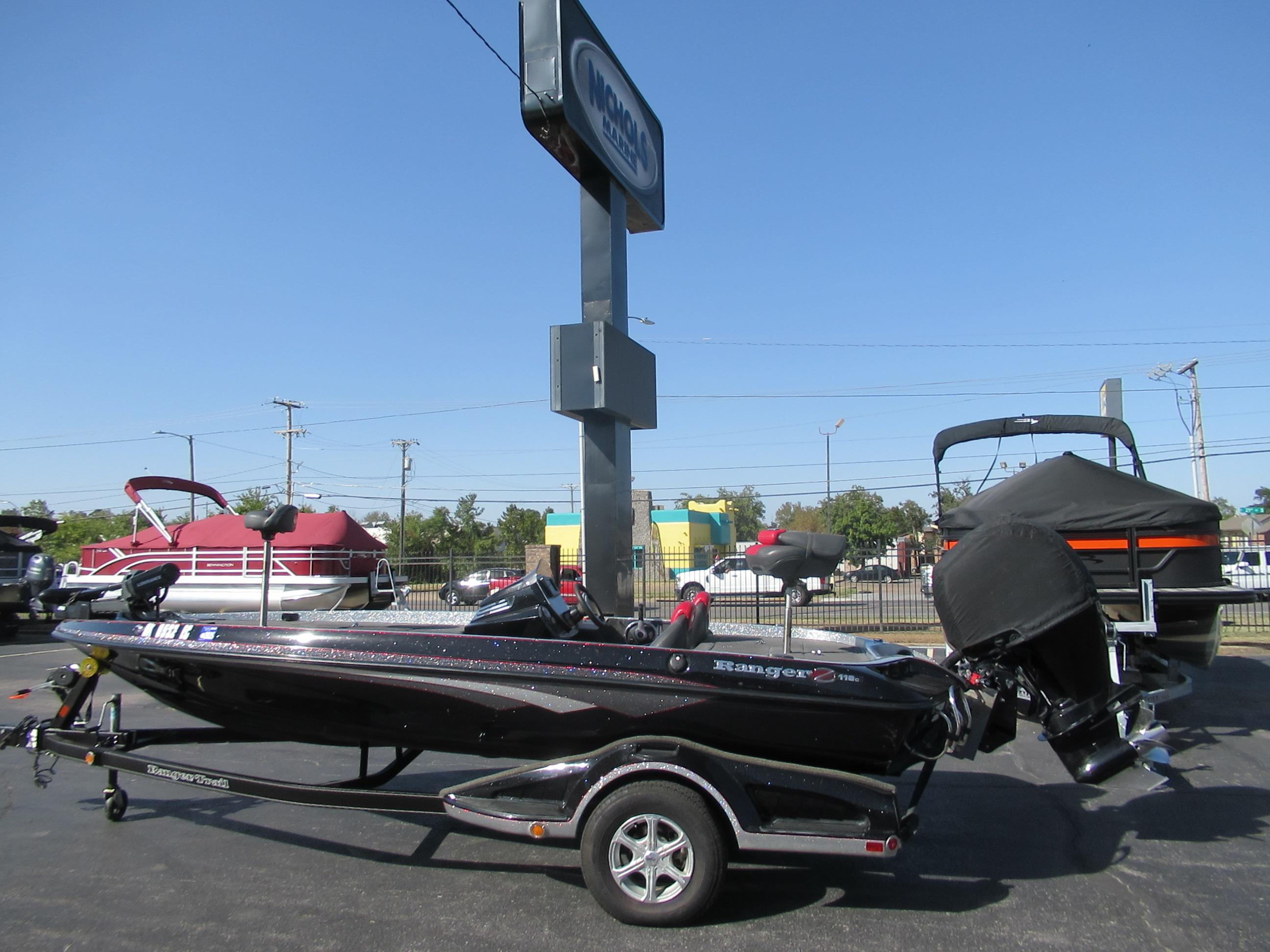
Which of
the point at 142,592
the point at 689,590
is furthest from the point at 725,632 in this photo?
the point at 689,590

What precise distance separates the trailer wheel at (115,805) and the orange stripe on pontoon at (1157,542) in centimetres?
589

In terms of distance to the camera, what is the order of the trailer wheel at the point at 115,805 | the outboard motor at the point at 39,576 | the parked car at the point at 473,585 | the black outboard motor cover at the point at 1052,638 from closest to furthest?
1. the black outboard motor cover at the point at 1052,638
2. the trailer wheel at the point at 115,805
3. the outboard motor at the point at 39,576
4. the parked car at the point at 473,585

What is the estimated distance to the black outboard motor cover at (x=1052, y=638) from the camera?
3.64m

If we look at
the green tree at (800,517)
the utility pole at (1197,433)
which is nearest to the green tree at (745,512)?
the green tree at (800,517)

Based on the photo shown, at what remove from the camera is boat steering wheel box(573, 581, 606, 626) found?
4.70m

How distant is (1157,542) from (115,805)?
7532 millimetres

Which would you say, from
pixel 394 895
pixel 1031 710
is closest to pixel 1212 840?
pixel 1031 710

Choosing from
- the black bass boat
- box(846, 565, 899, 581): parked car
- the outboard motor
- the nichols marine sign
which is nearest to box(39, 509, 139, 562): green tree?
the outboard motor

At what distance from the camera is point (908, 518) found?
196ft

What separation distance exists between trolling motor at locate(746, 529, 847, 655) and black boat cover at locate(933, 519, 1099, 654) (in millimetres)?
510

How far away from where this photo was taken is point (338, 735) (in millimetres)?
4055

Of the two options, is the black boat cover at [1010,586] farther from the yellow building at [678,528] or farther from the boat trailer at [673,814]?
the yellow building at [678,528]

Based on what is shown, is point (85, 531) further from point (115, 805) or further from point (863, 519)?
point (115, 805)

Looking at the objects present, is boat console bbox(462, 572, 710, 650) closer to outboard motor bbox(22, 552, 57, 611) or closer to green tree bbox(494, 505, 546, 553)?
outboard motor bbox(22, 552, 57, 611)
